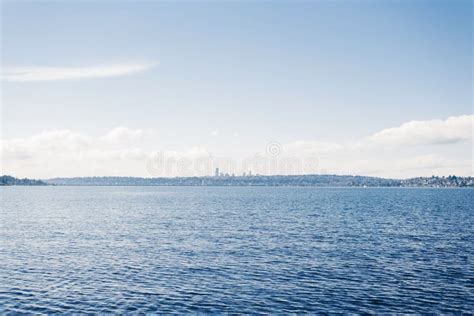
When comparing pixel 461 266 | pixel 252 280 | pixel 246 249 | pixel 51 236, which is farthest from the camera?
pixel 51 236

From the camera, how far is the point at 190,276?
148 feet

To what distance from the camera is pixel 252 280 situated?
143 feet

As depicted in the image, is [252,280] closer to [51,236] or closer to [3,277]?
[3,277]

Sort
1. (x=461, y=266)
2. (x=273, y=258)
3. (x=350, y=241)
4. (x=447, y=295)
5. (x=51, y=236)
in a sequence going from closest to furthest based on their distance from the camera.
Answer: (x=447, y=295) → (x=461, y=266) → (x=273, y=258) → (x=350, y=241) → (x=51, y=236)

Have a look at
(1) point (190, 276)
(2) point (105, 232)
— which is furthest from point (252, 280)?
(2) point (105, 232)

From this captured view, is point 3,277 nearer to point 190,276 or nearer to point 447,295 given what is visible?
point 190,276

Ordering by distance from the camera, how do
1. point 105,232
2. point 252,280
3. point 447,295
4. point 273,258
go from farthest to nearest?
point 105,232 → point 273,258 → point 252,280 → point 447,295

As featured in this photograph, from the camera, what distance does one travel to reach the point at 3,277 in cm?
4434

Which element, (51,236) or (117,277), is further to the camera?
(51,236)

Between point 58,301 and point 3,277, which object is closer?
point 58,301

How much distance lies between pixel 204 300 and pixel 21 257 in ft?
101

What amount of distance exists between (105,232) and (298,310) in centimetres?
5508

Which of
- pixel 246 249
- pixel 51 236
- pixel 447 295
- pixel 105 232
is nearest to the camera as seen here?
pixel 447 295

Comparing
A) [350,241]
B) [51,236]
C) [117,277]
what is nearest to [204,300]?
[117,277]
